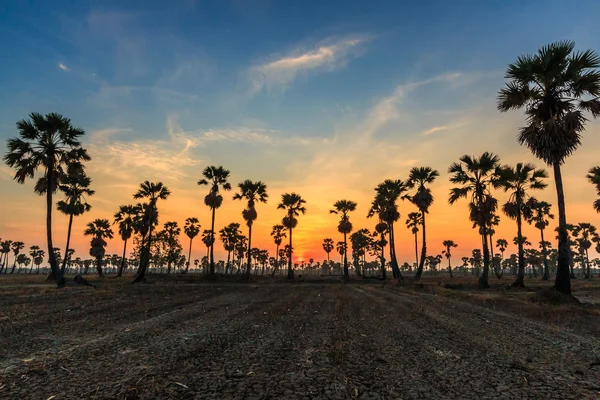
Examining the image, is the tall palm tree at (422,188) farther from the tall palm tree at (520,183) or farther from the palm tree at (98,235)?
the palm tree at (98,235)

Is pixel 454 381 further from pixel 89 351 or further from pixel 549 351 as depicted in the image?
pixel 89 351

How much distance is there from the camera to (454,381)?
4.47 meters

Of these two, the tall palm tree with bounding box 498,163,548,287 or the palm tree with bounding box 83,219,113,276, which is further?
the palm tree with bounding box 83,219,113,276

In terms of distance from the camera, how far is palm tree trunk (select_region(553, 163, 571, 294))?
1691 cm

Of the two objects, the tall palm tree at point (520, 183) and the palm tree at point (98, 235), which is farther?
the palm tree at point (98, 235)

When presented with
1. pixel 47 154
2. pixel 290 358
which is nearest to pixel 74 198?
pixel 47 154

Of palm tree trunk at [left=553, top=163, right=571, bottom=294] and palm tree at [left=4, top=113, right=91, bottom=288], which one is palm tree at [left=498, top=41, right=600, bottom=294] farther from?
palm tree at [left=4, top=113, right=91, bottom=288]

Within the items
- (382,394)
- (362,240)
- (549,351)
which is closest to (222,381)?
(382,394)

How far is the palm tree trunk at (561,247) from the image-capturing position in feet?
55.5

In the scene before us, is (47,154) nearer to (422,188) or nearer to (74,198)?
(74,198)

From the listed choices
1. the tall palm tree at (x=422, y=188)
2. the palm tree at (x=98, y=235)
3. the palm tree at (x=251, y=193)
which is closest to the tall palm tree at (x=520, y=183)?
the tall palm tree at (x=422, y=188)

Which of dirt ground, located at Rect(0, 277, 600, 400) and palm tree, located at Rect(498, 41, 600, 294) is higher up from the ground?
palm tree, located at Rect(498, 41, 600, 294)

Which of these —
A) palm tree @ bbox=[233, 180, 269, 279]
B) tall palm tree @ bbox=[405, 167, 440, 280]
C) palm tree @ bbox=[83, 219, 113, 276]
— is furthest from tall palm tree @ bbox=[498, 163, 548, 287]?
palm tree @ bbox=[83, 219, 113, 276]

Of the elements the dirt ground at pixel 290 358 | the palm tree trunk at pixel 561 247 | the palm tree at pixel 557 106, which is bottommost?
the dirt ground at pixel 290 358
